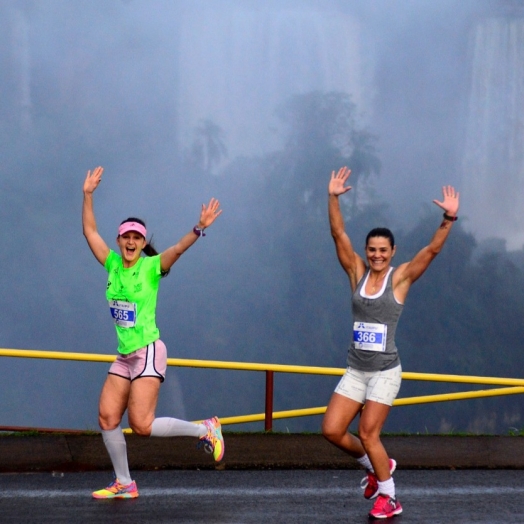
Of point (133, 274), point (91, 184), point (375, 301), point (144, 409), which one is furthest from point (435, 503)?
point (91, 184)

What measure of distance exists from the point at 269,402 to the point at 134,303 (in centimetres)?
221

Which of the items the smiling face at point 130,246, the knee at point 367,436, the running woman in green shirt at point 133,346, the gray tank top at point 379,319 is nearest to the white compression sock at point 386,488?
the knee at point 367,436

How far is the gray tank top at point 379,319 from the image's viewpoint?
6.05 meters

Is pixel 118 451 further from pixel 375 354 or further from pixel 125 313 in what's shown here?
pixel 375 354

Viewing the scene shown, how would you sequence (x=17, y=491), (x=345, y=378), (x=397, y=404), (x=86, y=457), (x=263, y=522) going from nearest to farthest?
(x=263, y=522), (x=345, y=378), (x=17, y=491), (x=86, y=457), (x=397, y=404)

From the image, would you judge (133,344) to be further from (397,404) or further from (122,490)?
(397,404)

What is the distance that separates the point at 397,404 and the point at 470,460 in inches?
30.8

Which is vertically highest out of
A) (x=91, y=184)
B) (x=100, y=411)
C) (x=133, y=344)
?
(x=91, y=184)

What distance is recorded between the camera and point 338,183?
21.2 ft

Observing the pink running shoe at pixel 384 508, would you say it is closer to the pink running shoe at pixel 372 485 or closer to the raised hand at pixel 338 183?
the pink running shoe at pixel 372 485

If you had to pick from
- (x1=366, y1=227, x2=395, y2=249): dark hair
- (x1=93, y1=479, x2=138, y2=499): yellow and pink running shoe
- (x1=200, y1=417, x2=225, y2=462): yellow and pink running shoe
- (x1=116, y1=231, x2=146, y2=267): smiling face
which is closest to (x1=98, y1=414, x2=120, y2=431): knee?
(x1=93, y1=479, x2=138, y2=499): yellow and pink running shoe

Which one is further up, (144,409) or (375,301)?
(375,301)

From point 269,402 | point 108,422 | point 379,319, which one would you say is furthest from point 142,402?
point 269,402

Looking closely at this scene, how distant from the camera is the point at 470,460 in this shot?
8289mm
